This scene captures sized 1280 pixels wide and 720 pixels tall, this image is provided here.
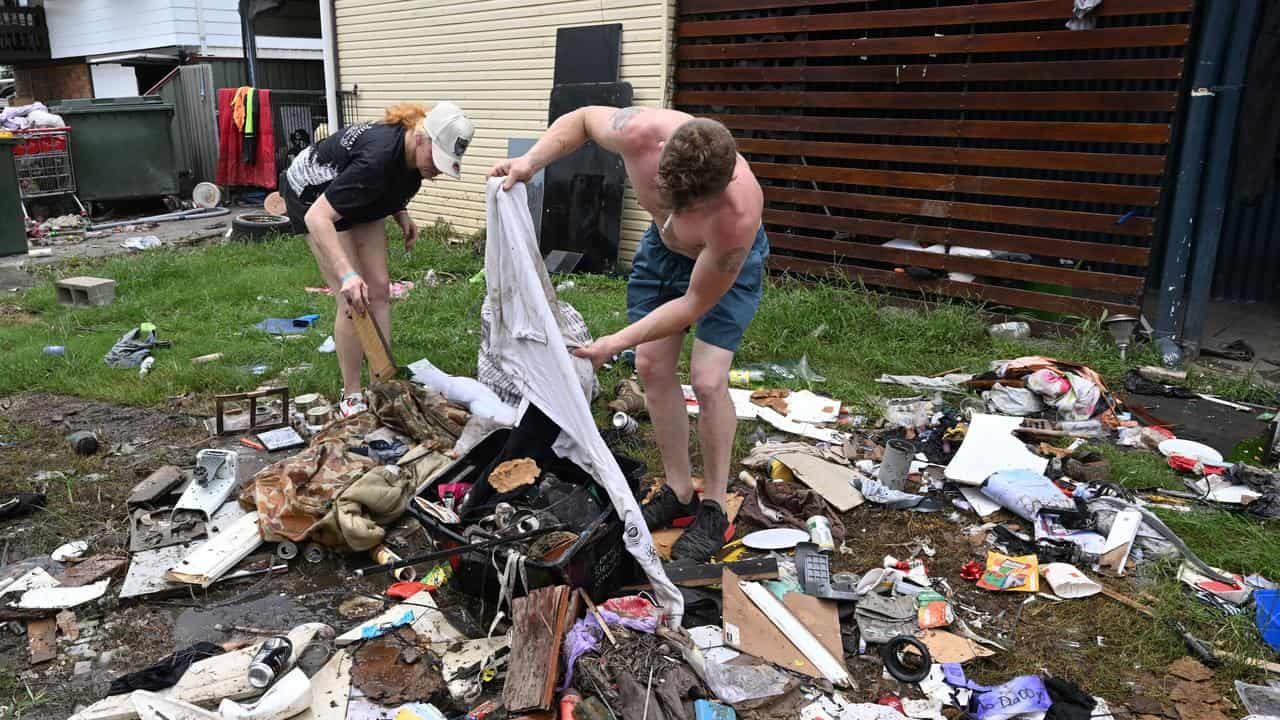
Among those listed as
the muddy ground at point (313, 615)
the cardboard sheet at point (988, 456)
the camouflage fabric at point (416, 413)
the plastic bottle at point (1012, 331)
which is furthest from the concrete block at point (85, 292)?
the plastic bottle at point (1012, 331)

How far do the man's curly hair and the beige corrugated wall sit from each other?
5.78m

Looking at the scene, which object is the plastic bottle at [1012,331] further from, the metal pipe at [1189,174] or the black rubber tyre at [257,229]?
the black rubber tyre at [257,229]

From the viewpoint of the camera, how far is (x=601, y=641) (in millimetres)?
2641

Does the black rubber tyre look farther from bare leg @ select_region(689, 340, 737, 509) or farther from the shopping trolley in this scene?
bare leg @ select_region(689, 340, 737, 509)

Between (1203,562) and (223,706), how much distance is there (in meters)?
3.43

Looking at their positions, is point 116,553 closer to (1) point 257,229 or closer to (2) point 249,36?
(1) point 257,229

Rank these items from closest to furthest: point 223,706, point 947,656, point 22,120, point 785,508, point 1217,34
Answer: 1. point 223,706
2. point 947,656
3. point 785,508
4. point 1217,34
5. point 22,120

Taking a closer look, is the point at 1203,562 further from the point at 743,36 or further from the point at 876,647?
the point at 743,36

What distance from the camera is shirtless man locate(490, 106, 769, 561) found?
9.41 feet

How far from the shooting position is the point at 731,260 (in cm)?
286

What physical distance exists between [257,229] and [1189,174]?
29.6 feet

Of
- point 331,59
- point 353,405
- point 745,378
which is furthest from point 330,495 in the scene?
point 331,59

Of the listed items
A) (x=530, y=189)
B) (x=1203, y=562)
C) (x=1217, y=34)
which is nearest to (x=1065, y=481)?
(x=1203, y=562)

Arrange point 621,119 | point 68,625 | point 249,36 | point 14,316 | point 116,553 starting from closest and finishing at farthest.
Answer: point 68,625
point 621,119
point 116,553
point 14,316
point 249,36
